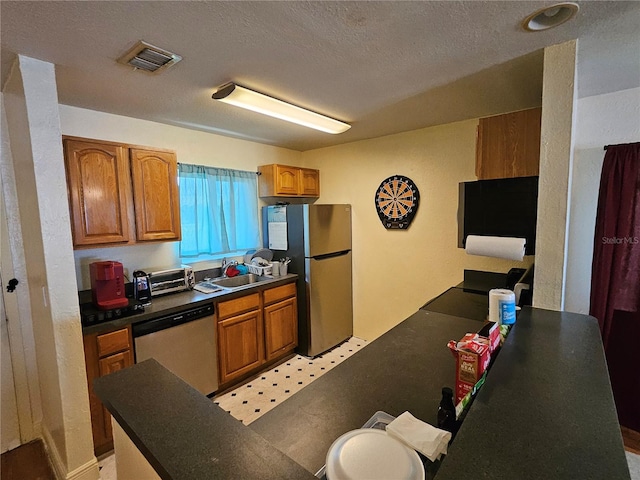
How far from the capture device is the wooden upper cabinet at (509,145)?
1.84 m

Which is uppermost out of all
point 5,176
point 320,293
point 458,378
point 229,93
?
point 229,93

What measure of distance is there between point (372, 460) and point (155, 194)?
2370mm

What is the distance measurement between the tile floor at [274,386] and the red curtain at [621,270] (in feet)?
7.35

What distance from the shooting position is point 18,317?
6.99 ft

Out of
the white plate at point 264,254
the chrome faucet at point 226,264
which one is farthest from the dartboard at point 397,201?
the chrome faucet at point 226,264

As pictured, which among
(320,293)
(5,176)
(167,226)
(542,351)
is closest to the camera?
(542,351)

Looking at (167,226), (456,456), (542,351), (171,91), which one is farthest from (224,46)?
(542,351)

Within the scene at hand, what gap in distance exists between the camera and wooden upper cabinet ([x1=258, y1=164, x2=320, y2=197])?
11.1 feet

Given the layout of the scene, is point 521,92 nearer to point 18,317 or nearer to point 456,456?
point 456,456

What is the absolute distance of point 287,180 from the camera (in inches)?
138

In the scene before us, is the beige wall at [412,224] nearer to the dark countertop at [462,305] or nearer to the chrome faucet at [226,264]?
the dark countertop at [462,305]

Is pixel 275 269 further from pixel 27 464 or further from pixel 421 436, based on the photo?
pixel 421 436

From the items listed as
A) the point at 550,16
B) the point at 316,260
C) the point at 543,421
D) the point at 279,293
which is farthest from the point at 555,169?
the point at 279,293

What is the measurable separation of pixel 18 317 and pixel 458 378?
2.83 m
